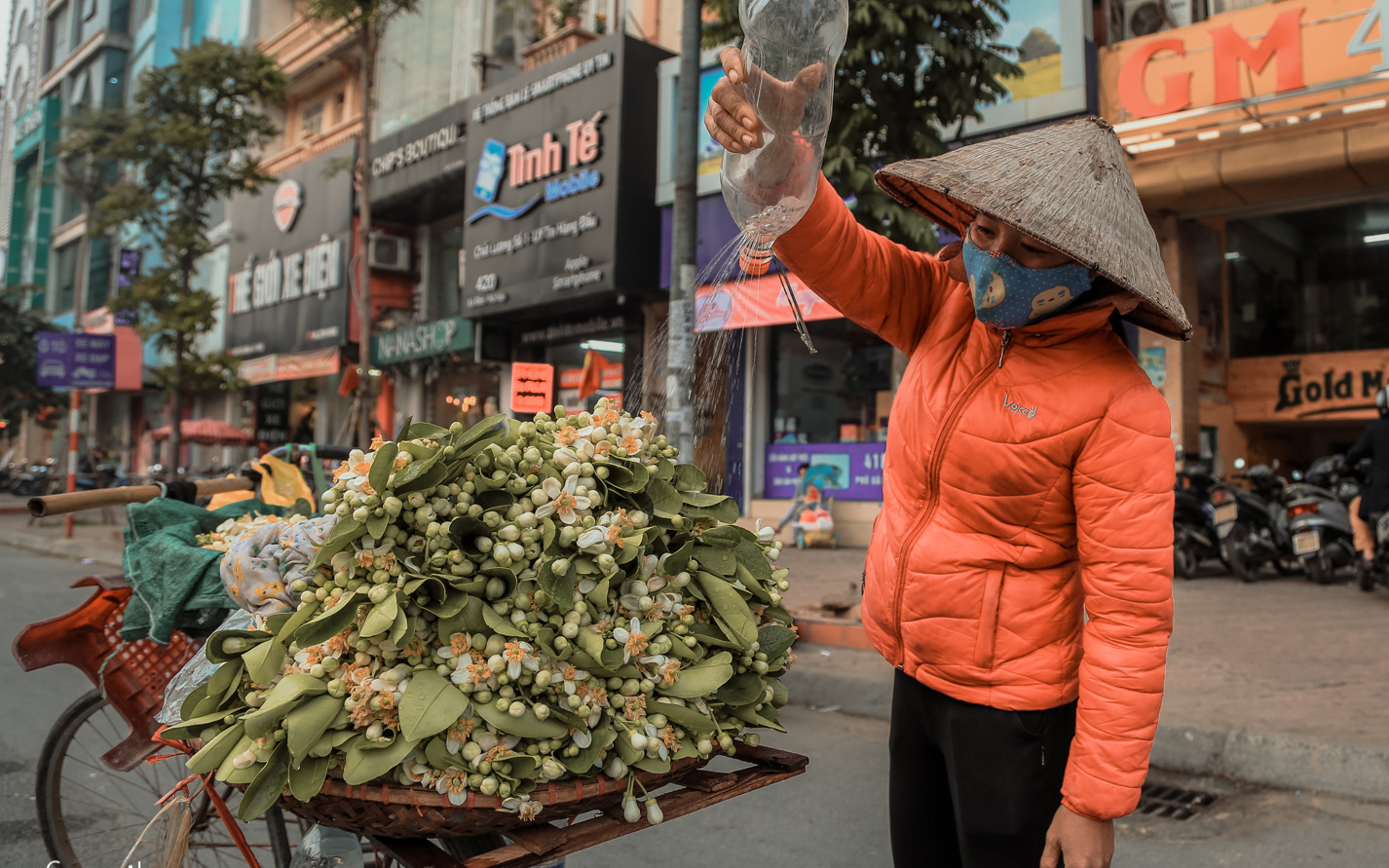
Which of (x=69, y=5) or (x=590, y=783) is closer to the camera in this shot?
(x=590, y=783)

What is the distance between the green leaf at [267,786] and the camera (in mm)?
1231

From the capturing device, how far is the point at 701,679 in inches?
56.7

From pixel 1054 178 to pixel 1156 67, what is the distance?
8.27 metres

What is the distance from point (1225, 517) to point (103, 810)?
865 centimetres

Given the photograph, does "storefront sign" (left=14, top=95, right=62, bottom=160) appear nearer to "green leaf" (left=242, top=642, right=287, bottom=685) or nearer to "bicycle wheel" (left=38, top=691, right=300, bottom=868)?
"bicycle wheel" (left=38, top=691, right=300, bottom=868)

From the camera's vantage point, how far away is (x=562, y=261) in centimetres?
1233

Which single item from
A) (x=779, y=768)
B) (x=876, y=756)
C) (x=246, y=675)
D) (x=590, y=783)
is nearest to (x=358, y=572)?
(x=246, y=675)

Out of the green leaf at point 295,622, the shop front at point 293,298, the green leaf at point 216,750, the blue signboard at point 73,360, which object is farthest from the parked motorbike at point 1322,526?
the blue signboard at point 73,360

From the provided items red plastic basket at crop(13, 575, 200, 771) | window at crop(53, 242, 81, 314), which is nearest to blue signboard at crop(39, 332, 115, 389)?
red plastic basket at crop(13, 575, 200, 771)

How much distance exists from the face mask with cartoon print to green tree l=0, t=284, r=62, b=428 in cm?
2784

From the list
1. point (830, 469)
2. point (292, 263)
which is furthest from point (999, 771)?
point (292, 263)

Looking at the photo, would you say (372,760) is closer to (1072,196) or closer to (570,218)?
(1072,196)

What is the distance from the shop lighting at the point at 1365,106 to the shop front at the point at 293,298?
13364mm

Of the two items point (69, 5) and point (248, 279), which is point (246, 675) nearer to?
point (248, 279)
